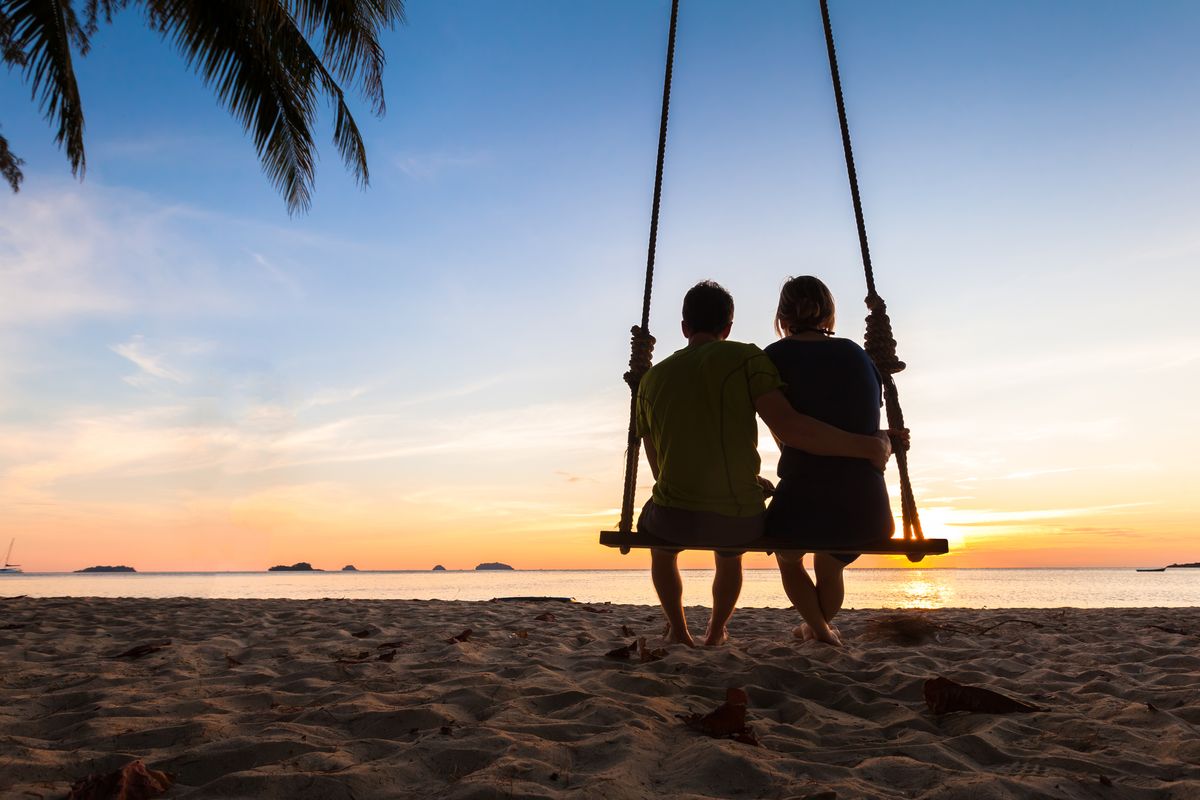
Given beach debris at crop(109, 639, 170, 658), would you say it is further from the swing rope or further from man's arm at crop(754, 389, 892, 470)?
man's arm at crop(754, 389, 892, 470)

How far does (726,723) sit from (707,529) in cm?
101

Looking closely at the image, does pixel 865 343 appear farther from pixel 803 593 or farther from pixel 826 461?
pixel 803 593

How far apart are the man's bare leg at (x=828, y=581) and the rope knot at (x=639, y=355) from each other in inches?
44.1

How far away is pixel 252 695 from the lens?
2533 mm

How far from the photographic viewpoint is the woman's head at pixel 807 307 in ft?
10.7

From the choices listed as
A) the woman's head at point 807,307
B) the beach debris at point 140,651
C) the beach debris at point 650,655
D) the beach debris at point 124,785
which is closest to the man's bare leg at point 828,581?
the beach debris at point 650,655

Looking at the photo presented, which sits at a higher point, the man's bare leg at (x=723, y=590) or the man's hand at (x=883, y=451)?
the man's hand at (x=883, y=451)

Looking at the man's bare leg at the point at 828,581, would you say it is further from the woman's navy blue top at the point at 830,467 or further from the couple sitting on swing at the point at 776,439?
the woman's navy blue top at the point at 830,467

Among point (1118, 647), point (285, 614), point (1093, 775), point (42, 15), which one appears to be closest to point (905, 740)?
point (1093, 775)

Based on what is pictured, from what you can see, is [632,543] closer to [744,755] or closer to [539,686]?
[539,686]

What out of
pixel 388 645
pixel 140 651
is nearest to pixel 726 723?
pixel 388 645

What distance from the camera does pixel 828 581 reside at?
10.9 ft

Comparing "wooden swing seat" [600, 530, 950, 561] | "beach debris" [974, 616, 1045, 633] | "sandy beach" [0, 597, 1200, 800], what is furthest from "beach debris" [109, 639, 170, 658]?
"beach debris" [974, 616, 1045, 633]

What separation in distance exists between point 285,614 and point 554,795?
4844 mm
